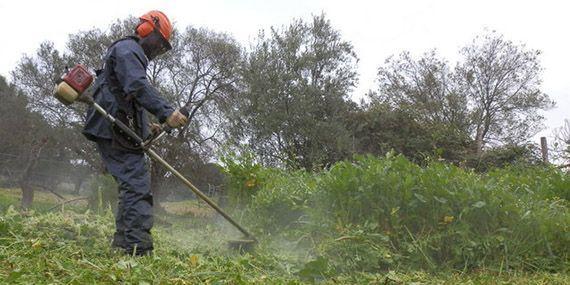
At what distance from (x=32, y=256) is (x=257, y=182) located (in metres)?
3.38

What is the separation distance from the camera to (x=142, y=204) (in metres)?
3.45

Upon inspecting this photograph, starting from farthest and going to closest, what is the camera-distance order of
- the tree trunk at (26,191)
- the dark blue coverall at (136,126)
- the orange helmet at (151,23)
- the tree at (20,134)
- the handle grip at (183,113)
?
the tree at (20,134) < the tree trunk at (26,191) < the orange helmet at (151,23) < the handle grip at (183,113) < the dark blue coverall at (136,126)

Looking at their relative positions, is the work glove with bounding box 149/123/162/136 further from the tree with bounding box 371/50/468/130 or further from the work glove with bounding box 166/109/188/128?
the tree with bounding box 371/50/468/130

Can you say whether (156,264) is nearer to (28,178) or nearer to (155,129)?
(155,129)

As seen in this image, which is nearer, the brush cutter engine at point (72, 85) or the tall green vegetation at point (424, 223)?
the brush cutter engine at point (72, 85)

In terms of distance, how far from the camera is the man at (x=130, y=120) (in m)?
3.41

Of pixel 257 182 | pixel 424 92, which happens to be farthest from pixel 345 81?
pixel 257 182

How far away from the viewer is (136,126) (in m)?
3.71

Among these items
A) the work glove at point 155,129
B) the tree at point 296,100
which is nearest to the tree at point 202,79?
the tree at point 296,100

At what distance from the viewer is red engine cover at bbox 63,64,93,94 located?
3.49 metres

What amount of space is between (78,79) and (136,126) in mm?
489

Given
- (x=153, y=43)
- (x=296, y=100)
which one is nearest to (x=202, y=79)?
(x=296, y=100)

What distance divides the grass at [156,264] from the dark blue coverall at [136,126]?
19 cm

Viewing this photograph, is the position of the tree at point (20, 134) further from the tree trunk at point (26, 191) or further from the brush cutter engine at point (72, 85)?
the brush cutter engine at point (72, 85)
